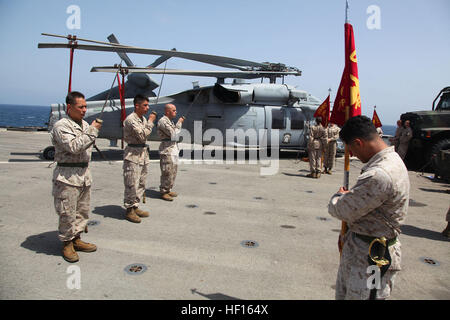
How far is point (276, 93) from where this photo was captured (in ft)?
38.8

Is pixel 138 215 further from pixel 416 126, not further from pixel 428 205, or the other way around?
pixel 416 126

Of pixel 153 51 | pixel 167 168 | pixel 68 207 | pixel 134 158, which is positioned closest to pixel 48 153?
pixel 153 51

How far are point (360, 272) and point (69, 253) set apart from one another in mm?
3160

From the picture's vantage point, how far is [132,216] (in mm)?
4859

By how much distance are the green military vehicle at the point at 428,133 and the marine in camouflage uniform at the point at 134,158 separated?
9.47m

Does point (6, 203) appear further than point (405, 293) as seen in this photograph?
Yes

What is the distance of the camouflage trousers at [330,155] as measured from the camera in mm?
10008

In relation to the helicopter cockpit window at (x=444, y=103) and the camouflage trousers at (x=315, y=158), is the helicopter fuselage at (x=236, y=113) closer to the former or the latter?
the camouflage trousers at (x=315, y=158)

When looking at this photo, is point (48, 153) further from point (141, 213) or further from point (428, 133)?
point (428, 133)

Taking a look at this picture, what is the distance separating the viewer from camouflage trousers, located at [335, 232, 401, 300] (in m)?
1.95

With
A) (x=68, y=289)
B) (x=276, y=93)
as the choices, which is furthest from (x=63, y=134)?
(x=276, y=93)

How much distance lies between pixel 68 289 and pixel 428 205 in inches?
281

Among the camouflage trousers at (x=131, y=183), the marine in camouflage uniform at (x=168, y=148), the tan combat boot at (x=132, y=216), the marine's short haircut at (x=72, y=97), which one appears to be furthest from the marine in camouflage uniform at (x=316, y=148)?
the marine's short haircut at (x=72, y=97)

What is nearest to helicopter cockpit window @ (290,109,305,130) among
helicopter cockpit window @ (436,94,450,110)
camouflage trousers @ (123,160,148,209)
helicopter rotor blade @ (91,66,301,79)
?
helicopter rotor blade @ (91,66,301,79)
